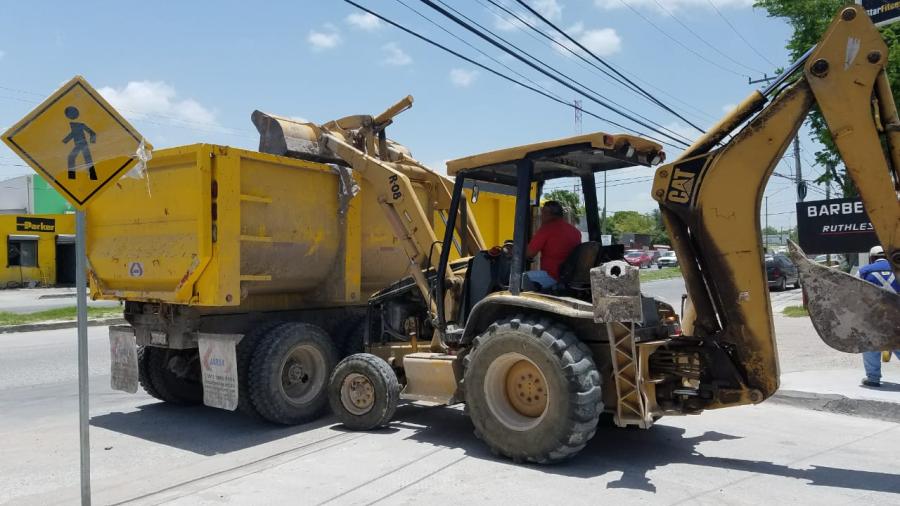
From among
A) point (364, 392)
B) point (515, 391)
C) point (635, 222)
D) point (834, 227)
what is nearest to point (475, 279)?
point (515, 391)

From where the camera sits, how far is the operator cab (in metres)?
6.10

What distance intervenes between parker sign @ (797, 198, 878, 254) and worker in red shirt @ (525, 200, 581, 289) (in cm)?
1108

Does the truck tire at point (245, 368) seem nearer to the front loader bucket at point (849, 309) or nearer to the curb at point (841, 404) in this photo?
the front loader bucket at point (849, 309)

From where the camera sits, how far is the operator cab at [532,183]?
6.10 meters

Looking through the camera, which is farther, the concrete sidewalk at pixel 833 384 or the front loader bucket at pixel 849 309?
the concrete sidewalk at pixel 833 384

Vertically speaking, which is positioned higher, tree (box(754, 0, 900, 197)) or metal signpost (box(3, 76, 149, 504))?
tree (box(754, 0, 900, 197))

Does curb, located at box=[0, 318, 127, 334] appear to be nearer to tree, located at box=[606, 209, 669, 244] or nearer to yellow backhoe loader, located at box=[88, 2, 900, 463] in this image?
yellow backhoe loader, located at box=[88, 2, 900, 463]

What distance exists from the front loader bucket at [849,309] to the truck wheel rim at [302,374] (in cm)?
476

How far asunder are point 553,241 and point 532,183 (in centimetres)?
62

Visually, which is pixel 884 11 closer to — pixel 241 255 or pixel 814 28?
pixel 814 28

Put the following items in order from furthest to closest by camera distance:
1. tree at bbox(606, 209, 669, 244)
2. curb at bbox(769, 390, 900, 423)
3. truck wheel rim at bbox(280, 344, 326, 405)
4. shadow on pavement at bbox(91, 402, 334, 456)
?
tree at bbox(606, 209, 669, 244)
truck wheel rim at bbox(280, 344, 326, 405)
curb at bbox(769, 390, 900, 423)
shadow on pavement at bbox(91, 402, 334, 456)

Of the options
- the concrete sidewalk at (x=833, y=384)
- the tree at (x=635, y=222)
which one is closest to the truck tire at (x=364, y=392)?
the concrete sidewalk at (x=833, y=384)

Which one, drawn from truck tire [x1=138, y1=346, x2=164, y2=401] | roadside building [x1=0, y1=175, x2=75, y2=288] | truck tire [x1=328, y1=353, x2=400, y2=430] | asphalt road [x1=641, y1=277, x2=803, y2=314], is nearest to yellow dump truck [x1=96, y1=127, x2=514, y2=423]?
truck tire [x1=138, y1=346, x2=164, y2=401]

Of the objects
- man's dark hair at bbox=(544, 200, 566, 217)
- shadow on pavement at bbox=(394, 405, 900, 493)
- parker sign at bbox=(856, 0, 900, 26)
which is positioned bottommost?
shadow on pavement at bbox=(394, 405, 900, 493)
